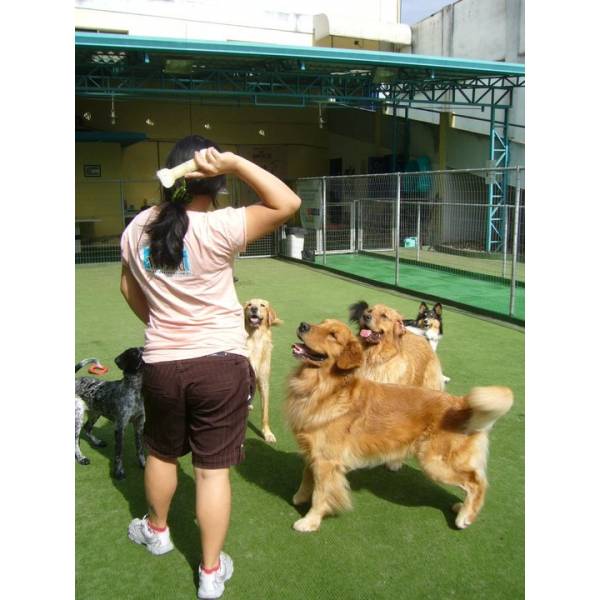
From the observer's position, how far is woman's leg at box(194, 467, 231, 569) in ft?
8.27

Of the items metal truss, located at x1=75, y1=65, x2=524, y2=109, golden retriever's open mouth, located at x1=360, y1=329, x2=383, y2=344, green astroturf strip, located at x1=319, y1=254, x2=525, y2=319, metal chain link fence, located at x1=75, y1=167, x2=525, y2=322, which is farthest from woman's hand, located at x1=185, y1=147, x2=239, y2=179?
metal truss, located at x1=75, y1=65, x2=524, y2=109

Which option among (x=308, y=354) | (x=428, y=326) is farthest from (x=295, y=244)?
(x=308, y=354)

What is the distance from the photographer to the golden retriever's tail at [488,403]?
3014mm

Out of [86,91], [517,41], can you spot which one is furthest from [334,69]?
[86,91]

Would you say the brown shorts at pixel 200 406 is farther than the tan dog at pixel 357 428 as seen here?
No

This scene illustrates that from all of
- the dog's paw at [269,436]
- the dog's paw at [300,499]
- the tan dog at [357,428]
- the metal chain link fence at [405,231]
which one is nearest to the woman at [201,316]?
the tan dog at [357,428]

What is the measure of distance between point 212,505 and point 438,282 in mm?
9739

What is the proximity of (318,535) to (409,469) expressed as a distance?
3.52 ft

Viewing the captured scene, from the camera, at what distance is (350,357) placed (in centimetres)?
334

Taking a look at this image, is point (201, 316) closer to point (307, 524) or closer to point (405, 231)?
point (307, 524)

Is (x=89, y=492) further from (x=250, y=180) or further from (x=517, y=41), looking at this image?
(x=517, y=41)

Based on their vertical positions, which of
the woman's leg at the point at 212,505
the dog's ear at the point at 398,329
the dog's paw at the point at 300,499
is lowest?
the dog's paw at the point at 300,499

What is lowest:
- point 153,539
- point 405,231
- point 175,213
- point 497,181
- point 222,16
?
point 153,539

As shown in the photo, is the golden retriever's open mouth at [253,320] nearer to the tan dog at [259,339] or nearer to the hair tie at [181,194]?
the tan dog at [259,339]
